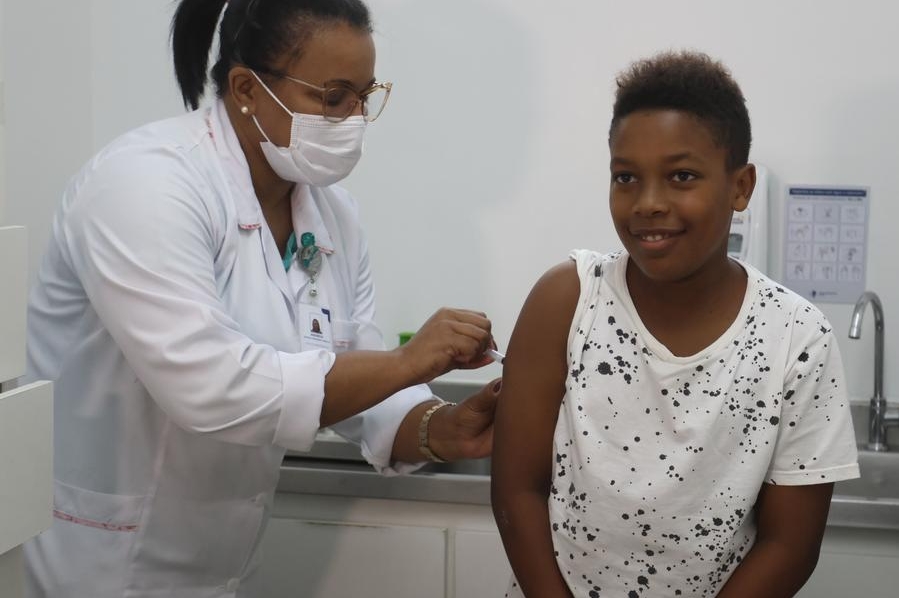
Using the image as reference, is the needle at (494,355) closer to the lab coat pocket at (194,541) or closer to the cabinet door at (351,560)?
the lab coat pocket at (194,541)

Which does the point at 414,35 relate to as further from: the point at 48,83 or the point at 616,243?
the point at 48,83

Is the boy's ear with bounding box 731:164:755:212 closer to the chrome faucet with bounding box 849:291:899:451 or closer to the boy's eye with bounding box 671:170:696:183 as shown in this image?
the boy's eye with bounding box 671:170:696:183

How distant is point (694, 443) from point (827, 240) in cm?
124

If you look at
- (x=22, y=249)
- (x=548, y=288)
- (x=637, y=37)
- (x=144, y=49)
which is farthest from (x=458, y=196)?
(x=22, y=249)

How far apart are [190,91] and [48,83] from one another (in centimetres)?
87

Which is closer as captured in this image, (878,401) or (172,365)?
(172,365)

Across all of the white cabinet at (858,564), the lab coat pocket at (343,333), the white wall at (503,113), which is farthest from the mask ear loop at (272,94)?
the white cabinet at (858,564)

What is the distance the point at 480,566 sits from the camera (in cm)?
207

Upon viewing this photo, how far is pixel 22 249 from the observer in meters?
1.16

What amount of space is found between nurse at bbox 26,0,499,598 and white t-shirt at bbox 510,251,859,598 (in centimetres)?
27

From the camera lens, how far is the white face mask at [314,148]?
1562mm

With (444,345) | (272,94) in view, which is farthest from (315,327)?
(272,94)

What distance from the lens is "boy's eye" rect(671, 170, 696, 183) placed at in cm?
128

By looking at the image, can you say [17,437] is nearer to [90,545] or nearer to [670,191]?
[90,545]
